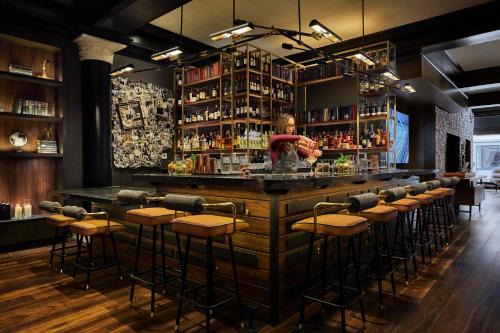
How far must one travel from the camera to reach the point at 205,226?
2.14 meters

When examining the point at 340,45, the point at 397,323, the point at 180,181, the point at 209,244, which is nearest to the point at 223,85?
the point at 340,45

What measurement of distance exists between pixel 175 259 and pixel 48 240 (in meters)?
2.71

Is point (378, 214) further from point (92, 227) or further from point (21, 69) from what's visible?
point (21, 69)

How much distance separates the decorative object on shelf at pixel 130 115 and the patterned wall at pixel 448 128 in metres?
6.72

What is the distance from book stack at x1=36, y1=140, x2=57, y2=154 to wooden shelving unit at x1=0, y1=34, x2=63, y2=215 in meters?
0.07

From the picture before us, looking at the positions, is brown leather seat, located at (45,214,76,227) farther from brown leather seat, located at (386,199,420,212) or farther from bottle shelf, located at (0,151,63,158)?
brown leather seat, located at (386,199,420,212)

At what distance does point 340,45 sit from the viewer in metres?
6.47

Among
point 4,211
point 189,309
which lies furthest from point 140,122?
point 189,309

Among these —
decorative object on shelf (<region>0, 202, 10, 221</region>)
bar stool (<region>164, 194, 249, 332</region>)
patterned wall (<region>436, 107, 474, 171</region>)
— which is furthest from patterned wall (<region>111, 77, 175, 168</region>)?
patterned wall (<region>436, 107, 474, 171</region>)

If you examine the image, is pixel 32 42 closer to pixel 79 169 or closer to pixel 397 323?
pixel 79 169

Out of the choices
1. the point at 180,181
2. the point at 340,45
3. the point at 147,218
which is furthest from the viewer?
the point at 340,45

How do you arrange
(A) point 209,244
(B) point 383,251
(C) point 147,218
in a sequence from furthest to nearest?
(B) point 383,251 < (C) point 147,218 < (A) point 209,244

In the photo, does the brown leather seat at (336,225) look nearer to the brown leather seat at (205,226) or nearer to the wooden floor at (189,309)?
the brown leather seat at (205,226)

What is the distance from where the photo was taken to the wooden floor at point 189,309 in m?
2.40
